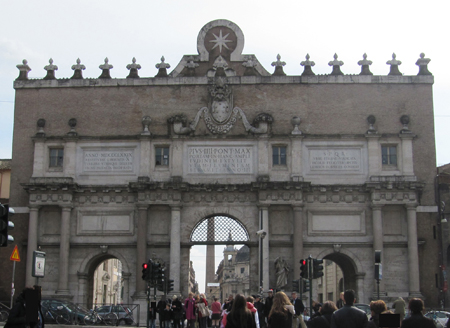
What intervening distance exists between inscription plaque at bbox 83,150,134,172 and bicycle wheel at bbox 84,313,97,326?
951 centimetres

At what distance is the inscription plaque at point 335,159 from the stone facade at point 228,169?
5 cm

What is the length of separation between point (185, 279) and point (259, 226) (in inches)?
186

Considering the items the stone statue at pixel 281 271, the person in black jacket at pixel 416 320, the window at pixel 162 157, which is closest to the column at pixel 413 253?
the stone statue at pixel 281 271

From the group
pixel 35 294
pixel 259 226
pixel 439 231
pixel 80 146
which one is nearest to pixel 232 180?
pixel 259 226

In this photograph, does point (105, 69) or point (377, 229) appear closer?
point (377, 229)

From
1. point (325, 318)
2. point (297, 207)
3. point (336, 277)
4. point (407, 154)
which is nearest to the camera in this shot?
point (325, 318)

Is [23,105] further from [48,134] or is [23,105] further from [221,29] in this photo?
[221,29]

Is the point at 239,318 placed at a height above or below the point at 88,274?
below

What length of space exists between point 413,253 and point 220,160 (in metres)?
11.0

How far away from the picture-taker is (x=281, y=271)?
3544 cm

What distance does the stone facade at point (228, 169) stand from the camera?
36219 mm

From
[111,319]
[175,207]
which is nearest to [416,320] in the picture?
[111,319]

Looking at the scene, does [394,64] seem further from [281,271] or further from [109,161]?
[109,161]

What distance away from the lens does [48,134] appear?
126 feet
